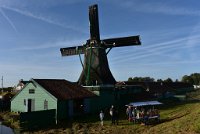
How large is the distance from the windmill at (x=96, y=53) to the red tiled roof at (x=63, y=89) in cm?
537

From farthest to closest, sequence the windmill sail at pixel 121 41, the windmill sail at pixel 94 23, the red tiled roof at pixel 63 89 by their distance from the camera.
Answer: the windmill sail at pixel 121 41
the windmill sail at pixel 94 23
the red tiled roof at pixel 63 89

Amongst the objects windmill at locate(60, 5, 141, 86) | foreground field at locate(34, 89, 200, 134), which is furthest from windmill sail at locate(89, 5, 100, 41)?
foreground field at locate(34, 89, 200, 134)

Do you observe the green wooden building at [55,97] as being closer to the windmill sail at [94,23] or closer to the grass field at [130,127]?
the grass field at [130,127]

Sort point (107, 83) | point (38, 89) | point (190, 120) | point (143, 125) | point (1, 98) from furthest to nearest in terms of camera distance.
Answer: point (1, 98), point (107, 83), point (38, 89), point (143, 125), point (190, 120)

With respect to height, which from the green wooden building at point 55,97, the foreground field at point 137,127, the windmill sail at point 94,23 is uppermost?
the windmill sail at point 94,23

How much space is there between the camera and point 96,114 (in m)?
38.7

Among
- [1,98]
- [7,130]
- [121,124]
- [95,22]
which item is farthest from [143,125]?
[1,98]

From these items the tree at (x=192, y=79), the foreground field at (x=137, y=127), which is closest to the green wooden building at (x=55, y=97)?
the foreground field at (x=137, y=127)

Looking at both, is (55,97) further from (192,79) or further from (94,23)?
(192,79)

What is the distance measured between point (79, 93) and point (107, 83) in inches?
335

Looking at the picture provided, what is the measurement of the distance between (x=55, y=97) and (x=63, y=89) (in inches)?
133

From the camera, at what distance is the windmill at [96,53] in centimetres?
4534

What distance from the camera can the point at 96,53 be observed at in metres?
46.2

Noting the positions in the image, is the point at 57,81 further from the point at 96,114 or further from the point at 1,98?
the point at 1,98
